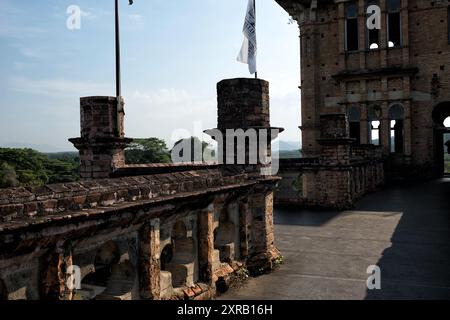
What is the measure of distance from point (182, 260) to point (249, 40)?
248 inches

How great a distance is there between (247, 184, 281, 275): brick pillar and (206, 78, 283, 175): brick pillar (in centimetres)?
46

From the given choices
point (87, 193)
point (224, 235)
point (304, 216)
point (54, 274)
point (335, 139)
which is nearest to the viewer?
point (54, 274)

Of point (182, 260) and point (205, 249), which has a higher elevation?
point (205, 249)

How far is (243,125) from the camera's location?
7.33 metres

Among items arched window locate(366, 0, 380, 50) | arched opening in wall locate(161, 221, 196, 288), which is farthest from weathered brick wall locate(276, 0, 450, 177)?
arched opening in wall locate(161, 221, 196, 288)

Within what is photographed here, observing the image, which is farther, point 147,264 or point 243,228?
point 243,228

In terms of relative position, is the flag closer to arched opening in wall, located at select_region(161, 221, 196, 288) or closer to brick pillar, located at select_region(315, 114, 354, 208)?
arched opening in wall, located at select_region(161, 221, 196, 288)

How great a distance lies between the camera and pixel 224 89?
24.2ft

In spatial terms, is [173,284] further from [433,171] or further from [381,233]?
[433,171]

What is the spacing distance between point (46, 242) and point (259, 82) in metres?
5.01

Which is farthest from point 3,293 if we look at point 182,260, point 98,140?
point 98,140

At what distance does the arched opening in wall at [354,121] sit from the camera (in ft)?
83.2

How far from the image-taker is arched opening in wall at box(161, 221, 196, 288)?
5.50 meters

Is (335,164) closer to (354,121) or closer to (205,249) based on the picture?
(205,249)
